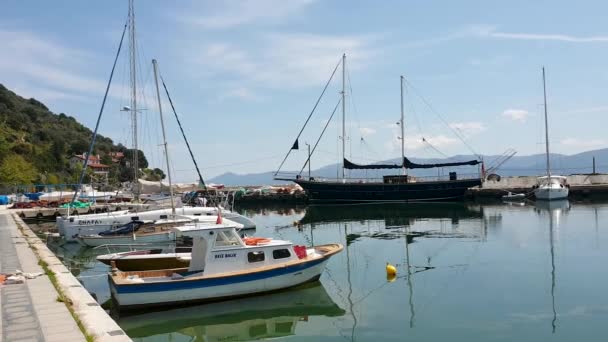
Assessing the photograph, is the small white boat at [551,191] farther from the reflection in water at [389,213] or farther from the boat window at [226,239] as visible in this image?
the boat window at [226,239]

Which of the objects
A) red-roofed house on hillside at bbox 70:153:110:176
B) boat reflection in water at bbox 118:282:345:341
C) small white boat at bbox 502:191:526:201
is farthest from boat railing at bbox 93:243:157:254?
red-roofed house on hillside at bbox 70:153:110:176

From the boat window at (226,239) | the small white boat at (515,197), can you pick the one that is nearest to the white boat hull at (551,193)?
the small white boat at (515,197)

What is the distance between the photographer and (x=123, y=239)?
29.8 meters

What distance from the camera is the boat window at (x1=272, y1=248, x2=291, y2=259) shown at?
17.8 metres

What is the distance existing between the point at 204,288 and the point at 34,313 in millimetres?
5568

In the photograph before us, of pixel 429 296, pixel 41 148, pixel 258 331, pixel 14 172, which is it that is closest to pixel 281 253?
pixel 258 331

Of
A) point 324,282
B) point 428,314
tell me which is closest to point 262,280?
point 324,282

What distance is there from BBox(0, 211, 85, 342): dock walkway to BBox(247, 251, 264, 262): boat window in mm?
6001

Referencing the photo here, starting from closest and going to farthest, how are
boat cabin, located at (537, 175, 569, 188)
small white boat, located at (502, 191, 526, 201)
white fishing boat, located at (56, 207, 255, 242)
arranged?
white fishing boat, located at (56, 207, 255, 242)
boat cabin, located at (537, 175, 569, 188)
small white boat, located at (502, 191, 526, 201)

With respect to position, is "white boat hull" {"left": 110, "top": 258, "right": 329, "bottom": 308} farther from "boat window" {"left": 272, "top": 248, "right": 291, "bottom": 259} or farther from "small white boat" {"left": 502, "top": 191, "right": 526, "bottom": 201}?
"small white boat" {"left": 502, "top": 191, "right": 526, "bottom": 201}

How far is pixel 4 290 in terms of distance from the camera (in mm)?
14172

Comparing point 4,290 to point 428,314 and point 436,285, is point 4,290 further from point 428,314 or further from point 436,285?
point 436,285

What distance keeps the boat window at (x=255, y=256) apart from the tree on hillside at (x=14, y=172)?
69.2 meters

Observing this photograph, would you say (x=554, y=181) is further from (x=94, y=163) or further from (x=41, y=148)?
(x=41, y=148)
